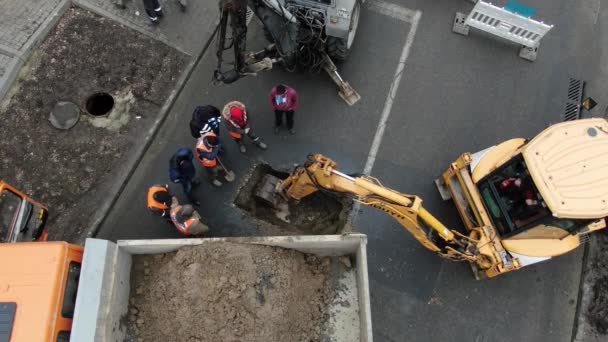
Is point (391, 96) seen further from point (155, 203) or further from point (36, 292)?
point (36, 292)

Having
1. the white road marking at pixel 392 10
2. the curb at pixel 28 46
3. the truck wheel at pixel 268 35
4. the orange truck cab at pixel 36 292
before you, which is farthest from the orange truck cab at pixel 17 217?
the white road marking at pixel 392 10

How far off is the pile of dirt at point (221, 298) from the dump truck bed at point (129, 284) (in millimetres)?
152

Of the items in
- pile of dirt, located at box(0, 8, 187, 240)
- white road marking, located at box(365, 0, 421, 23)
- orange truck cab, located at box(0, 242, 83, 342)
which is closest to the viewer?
orange truck cab, located at box(0, 242, 83, 342)

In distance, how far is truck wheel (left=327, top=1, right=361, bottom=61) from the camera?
8344 mm

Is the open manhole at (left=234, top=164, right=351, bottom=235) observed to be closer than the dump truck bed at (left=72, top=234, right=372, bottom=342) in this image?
No

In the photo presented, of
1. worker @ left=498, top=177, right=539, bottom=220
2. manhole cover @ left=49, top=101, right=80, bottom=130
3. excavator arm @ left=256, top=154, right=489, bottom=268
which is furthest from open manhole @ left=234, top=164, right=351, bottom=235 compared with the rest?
manhole cover @ left=49, top=101, right=80, bottom=130

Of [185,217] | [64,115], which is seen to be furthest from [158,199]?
[64,115]

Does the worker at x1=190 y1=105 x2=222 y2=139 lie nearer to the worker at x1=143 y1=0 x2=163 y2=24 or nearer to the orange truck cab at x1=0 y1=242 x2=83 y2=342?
the orange truck cab at x1=0 y1=242 x2=83 y2=342

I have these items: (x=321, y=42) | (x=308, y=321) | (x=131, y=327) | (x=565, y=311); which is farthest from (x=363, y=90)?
(x=131, y=327)

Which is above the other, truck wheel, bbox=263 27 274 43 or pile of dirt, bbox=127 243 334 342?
truck wheel, bbox=263 27 274 43

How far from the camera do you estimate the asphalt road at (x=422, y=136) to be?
741cm

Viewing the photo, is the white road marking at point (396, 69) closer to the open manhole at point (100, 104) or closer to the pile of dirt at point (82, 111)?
the pile of dirt at point (82, 111)

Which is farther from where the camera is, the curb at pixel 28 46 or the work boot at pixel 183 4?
the work boot at pixel 183 4

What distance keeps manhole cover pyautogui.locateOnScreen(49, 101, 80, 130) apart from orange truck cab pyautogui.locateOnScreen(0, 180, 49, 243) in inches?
92.3
